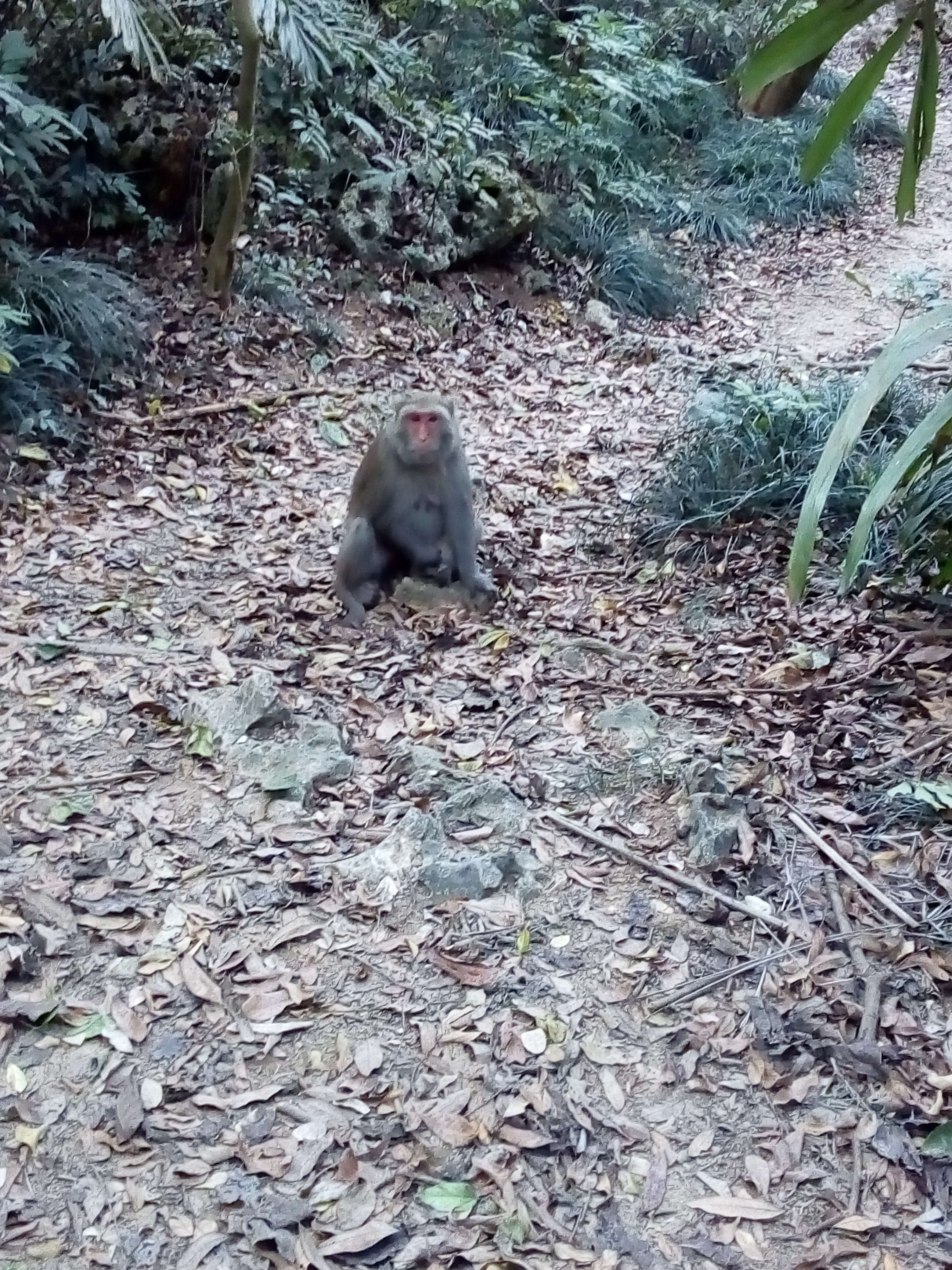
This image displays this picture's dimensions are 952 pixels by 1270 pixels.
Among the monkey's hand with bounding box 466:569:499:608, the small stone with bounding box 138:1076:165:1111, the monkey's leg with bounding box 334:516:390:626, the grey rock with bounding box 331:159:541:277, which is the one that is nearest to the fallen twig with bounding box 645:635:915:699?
the monkey's hand with bounding box 466:569:499:608

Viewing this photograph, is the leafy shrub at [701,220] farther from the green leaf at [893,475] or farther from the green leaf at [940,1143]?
the green leaf at [940,1143]

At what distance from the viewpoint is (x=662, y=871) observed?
3371 mm

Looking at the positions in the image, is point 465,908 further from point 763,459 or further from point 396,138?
point 396,138

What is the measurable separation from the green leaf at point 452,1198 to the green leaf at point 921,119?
306cm

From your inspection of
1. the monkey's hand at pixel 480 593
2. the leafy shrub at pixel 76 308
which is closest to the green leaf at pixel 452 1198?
the monkey's hand at pixel 480 593

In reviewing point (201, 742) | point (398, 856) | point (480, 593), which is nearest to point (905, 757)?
point (398, 856)

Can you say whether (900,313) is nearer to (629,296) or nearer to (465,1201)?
(629,296)

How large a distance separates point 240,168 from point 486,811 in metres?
4.62

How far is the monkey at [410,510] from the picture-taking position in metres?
4.49

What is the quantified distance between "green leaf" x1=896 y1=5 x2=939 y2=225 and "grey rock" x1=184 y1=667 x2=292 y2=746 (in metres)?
2.60

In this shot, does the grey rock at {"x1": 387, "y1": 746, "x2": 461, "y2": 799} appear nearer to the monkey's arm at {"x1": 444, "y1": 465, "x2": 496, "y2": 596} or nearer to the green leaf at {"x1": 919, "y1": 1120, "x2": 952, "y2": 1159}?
the monkey's arm at {"x1": 444, "y1": 465, "x2": 496, "y2": 596}

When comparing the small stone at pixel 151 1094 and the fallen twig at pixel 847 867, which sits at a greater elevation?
the fallen twig at pixel 847 867

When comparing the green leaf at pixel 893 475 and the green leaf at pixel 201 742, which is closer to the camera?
the green leaf at pixel 893 475

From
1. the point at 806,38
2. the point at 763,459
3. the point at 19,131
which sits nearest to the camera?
the point at 806,38
